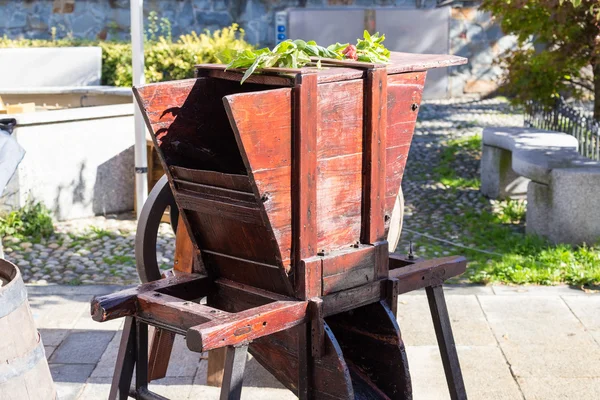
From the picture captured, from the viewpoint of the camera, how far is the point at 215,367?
4.45m

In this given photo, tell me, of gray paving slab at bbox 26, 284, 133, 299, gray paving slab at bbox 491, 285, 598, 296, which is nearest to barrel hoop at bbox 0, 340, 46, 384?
gray paving slab at bbox 26, 284, 133, 299

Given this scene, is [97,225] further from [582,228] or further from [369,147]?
[369,147]

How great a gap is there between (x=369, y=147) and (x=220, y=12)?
11.6 metres

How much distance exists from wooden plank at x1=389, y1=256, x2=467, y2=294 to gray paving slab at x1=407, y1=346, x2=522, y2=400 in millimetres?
762

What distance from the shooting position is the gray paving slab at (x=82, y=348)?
4.82 meters

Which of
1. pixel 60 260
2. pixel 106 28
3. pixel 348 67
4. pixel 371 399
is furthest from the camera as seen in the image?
pixel 106 28

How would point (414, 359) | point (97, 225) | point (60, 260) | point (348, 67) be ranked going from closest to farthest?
1. point (348, 67)
2. point (414, 359)
3. point (60, 260)
4. point (97, 225)

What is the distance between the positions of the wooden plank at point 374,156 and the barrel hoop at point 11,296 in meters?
1.32

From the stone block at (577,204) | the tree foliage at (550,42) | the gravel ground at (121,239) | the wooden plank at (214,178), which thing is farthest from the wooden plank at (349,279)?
the tree foliage at (550,42)

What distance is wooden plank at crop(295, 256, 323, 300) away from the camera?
3.27 metres

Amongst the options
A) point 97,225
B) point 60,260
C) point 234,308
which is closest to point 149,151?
point 97,225

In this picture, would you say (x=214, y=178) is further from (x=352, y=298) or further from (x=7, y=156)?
(x=7, y=156)

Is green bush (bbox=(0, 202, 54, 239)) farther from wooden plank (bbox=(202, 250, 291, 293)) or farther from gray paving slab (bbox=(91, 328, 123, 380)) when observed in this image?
wooden plank (bbox=(202, 250, 291, 293))

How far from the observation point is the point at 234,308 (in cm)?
364
